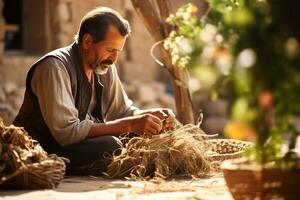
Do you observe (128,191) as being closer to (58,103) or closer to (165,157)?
(165,157)

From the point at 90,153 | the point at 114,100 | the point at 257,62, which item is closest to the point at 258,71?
the point at 257,62

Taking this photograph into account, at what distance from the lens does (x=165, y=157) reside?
5.34 meters

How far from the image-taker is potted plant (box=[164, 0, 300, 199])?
2824 mm

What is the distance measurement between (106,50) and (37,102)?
613 millimetres

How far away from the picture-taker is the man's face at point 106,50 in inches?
217

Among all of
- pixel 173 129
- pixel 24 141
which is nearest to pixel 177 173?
pixel 173 129

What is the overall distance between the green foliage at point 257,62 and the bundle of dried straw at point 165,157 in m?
2.12

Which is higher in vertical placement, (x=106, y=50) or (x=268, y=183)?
(x=106, y=50)

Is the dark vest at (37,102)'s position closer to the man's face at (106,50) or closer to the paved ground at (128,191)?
the man's face at (106,50)

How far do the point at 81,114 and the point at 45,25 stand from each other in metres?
4.11

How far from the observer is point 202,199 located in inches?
166

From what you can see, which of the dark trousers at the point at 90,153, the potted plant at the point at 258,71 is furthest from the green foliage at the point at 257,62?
the dark trousers at the point at 90,153

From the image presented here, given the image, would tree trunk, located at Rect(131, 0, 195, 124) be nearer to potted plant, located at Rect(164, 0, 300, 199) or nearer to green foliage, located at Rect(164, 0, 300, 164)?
potted plant, located at Rect(164, 0, 300, 199)

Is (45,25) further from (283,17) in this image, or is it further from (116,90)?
(283,17)
